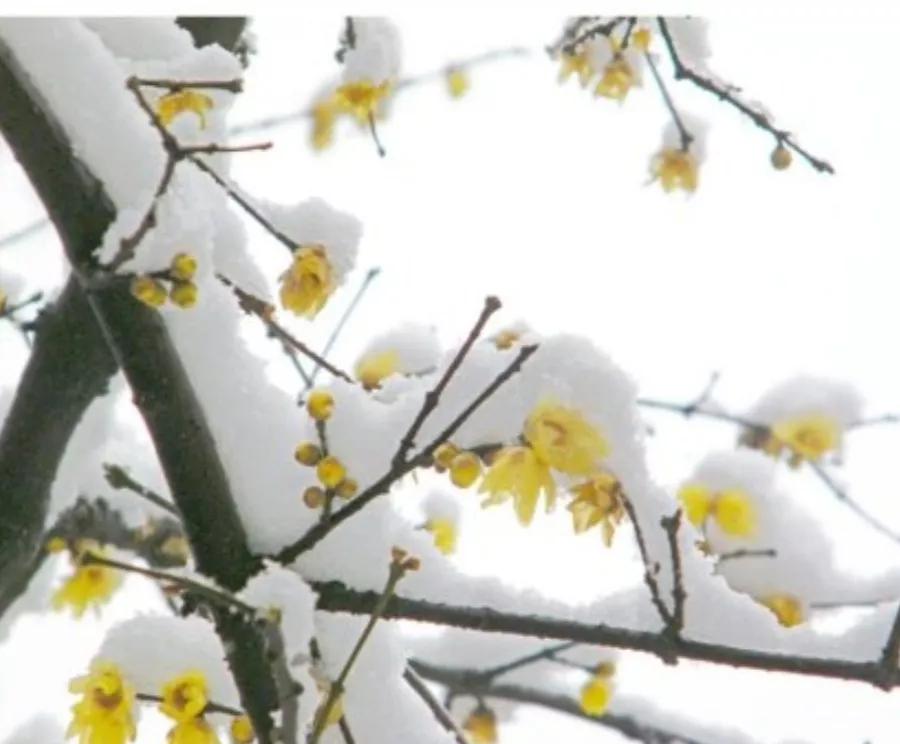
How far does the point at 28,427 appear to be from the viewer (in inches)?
65.9

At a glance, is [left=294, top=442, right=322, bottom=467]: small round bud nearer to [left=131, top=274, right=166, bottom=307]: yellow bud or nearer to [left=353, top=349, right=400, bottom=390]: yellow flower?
[left=131, top=274, right=166, bottom=307]: yellow bud

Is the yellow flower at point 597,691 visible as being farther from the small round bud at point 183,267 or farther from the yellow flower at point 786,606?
Answer: the small round bud at point 183,267

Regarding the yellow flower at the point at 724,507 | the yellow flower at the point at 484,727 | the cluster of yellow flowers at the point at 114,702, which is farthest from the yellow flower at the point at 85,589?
the cluster of yellow flowers at the point at 114,702

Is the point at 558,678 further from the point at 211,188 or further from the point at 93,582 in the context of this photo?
the point at 211,188

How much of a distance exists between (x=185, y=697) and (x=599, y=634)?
1.29 ft

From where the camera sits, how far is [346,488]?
116 centimetres

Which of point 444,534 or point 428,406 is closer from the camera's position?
point 428,406

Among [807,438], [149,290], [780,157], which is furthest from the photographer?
[807,438]

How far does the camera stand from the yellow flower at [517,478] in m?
1.19

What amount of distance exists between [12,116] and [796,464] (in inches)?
90.1

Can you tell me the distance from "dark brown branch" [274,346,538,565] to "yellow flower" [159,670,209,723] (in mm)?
174

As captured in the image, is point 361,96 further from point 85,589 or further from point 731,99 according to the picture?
point 85,589

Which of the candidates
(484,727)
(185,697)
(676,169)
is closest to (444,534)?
(484,727)

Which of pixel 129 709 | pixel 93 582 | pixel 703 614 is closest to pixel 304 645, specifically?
pixel 129 709
